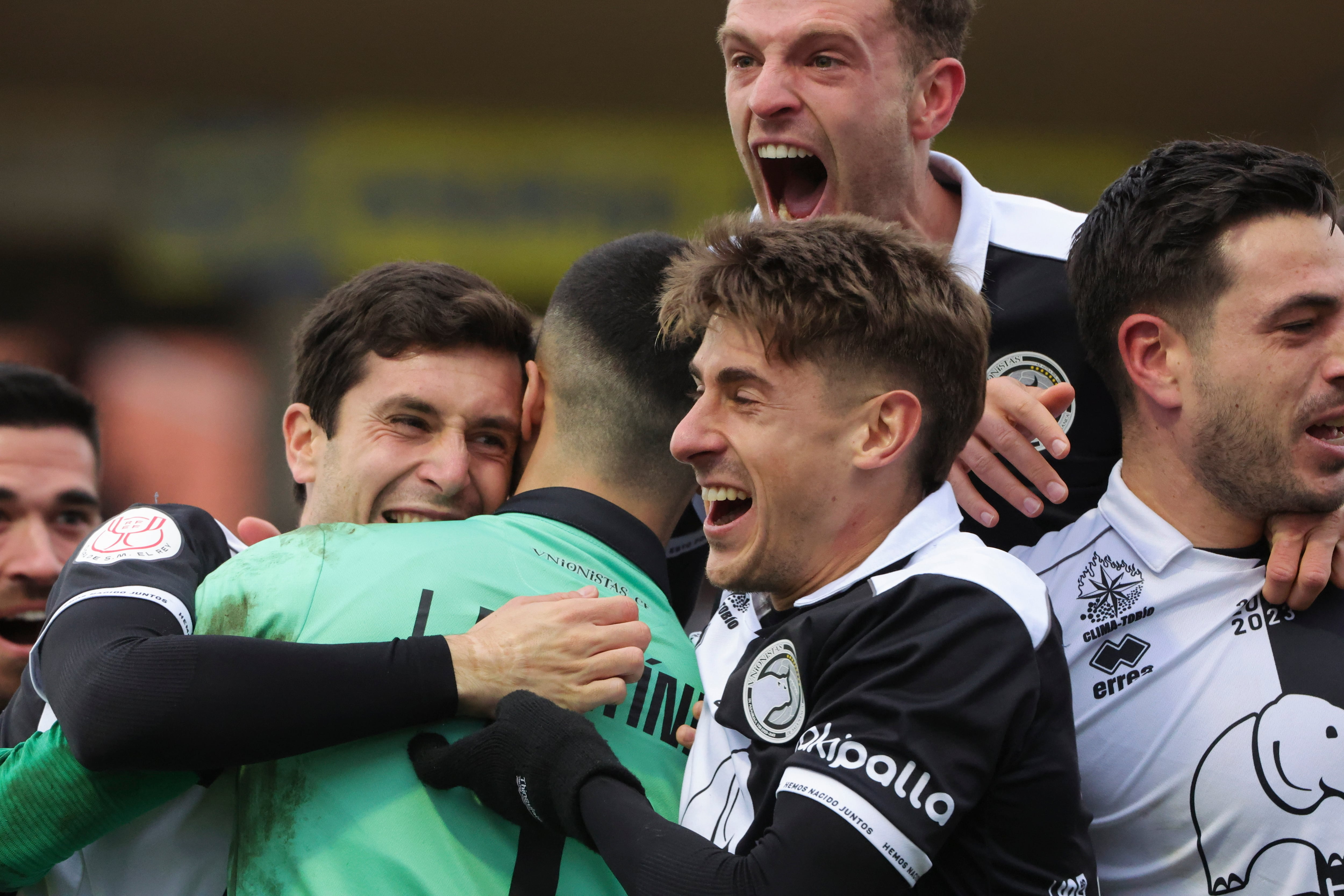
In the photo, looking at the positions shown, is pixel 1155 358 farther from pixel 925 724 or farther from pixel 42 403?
pixel 42 403

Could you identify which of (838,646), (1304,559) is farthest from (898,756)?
(1304,559)

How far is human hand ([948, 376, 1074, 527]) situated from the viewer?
8.14 ft

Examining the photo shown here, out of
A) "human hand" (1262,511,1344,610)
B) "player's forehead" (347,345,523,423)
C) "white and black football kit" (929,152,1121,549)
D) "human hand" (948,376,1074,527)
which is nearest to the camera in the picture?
"human hand" (1262,511,1344,610)

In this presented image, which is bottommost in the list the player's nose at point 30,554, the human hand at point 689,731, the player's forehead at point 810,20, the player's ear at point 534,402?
the player's nose at point 30,554

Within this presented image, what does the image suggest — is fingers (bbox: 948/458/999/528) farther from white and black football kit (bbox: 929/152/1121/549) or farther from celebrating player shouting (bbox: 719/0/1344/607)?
white and black football kit (bbox: 929/152/1121/549)

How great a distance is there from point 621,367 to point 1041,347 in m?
1.00

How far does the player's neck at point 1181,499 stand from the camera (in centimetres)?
249

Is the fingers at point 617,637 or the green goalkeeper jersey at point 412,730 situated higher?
the fingers at point 617,637

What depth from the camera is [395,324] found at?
275 cm

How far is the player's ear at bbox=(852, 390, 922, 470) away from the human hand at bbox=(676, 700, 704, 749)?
0.54 m

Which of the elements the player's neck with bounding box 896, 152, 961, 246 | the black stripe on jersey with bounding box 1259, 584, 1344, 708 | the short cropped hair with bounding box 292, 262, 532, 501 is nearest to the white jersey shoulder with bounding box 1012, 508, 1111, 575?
the black stripe on jersey with bounding box 1259, 584, 1344, 708

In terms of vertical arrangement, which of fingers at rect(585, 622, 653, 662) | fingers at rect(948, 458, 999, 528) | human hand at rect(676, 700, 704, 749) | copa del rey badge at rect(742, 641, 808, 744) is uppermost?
fingers at rect(948, 458, 999, 528)

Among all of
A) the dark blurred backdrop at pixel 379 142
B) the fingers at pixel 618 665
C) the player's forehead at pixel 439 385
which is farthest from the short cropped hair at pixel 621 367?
the dark blurred backdrop at pixel 379 142

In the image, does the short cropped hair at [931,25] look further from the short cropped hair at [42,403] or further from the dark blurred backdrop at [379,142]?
the dark blurred backdrop at [379,142]
